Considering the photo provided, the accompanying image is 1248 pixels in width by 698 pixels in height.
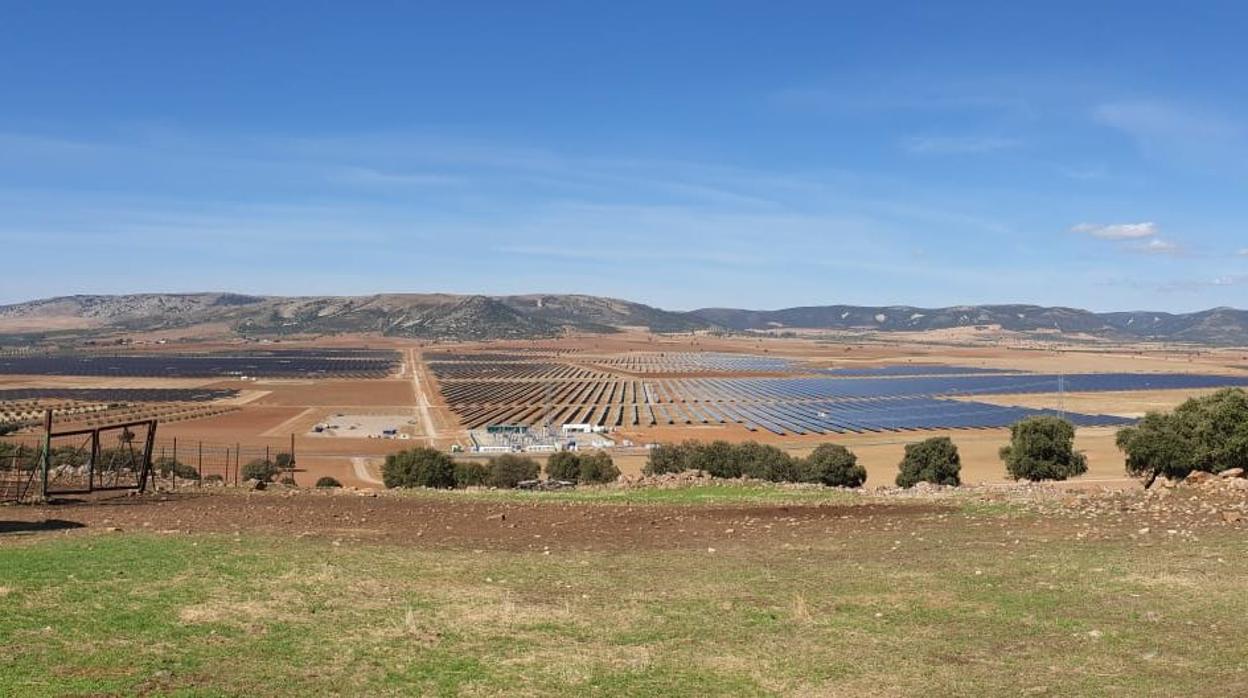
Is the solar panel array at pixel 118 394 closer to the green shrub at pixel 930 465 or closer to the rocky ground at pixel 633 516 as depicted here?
the green shrub at pixel 930 465

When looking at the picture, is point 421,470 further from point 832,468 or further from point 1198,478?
point 1198,478

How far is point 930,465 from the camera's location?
57.2m

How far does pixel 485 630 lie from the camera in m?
12.8

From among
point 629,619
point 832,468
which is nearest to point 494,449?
point 832,468

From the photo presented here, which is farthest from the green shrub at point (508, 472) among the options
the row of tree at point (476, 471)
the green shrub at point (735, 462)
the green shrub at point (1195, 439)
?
the green shrub at point (1195, 439)

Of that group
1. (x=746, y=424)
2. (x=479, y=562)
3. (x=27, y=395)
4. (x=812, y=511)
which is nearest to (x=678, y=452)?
(x=812, y=511)

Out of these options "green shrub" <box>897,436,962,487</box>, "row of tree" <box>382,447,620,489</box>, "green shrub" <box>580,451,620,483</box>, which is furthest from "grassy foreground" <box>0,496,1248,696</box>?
"green shrub" <box>580,451,620,483</box>

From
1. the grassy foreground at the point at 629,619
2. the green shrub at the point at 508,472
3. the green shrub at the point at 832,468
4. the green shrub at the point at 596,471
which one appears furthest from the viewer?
the green shrub at the point at 596,471

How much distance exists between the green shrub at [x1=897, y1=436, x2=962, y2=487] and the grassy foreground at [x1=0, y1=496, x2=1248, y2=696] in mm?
39160

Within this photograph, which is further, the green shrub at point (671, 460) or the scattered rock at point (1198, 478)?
the green shrub at point (671, 460)

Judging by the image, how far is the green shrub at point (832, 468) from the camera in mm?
55688

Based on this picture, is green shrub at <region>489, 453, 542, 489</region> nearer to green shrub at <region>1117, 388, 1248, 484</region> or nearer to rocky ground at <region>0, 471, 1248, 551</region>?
rocky ground at <region>0, 471, 1248, 551</region>

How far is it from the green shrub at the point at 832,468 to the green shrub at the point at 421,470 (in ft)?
74.7

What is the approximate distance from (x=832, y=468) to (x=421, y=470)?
25735 mm
